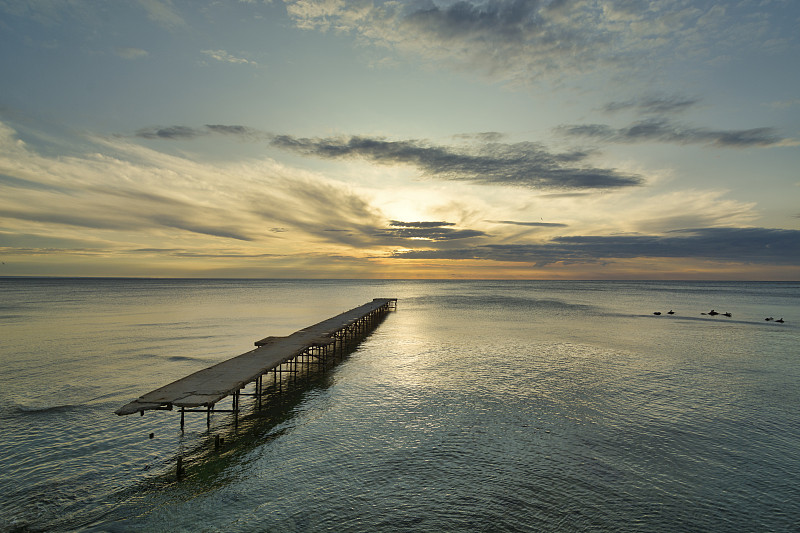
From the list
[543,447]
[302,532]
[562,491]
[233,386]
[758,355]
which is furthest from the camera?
[758,355]

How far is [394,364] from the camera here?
3073 centimetres

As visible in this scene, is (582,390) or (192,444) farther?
(582,390)

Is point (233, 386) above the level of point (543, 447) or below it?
above

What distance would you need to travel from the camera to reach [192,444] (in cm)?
1553

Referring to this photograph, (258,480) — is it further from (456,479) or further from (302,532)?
(456,479)

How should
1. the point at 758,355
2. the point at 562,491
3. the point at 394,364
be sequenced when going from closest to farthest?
the point at 562,491 → the point at 394,364 → the point at 758,355

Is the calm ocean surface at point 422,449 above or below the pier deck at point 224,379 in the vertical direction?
below

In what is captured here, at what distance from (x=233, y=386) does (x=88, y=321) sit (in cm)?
5019

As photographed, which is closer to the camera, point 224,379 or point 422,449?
point 422,449

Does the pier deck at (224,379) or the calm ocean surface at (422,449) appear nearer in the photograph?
the calm ocean surface at (422,449)

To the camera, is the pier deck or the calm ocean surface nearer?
the calm ocean surface

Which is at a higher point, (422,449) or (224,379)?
(224,379)

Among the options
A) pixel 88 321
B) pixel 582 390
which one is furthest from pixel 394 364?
pixel 88 321

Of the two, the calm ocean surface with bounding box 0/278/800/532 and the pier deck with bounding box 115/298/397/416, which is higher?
the pier deck with bounding box 115/298/397/416
